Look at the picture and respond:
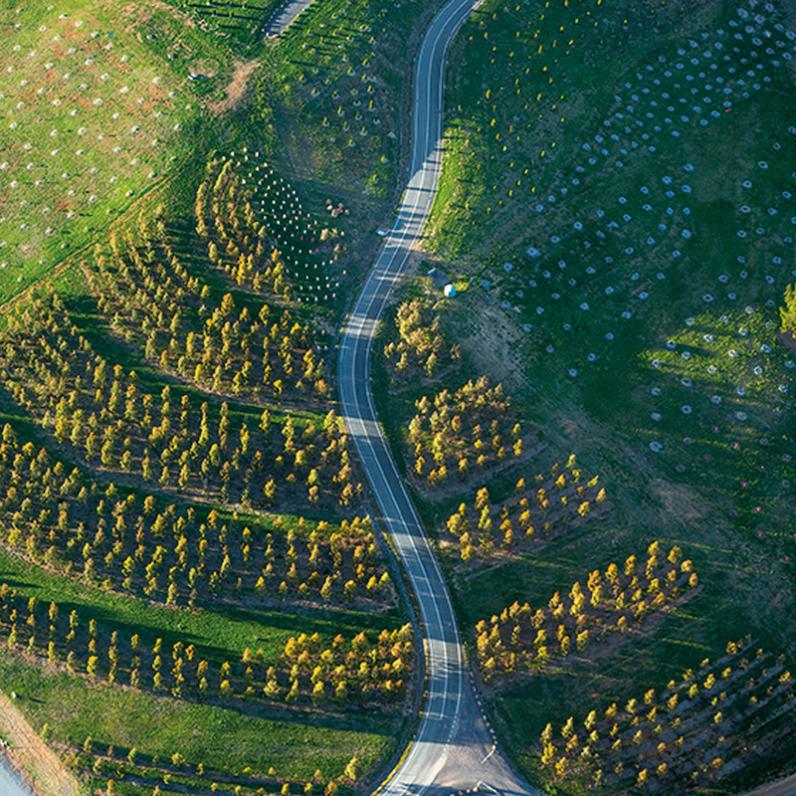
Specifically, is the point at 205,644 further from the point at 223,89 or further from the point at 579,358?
the point at 223,89

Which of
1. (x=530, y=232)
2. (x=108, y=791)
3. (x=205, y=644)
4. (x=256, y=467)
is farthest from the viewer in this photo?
(x=530, y=232)

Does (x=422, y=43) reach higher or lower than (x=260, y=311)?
higher

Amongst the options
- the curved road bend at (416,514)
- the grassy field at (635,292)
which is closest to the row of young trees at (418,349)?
the grassy field at (635,292)

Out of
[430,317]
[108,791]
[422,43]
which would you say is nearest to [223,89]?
[422,43]


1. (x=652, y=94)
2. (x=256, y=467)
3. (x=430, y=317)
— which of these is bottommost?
(x=256, y=467)

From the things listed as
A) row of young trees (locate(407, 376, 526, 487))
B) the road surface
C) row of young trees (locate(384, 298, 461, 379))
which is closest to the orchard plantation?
row of young trees (locate(407, 376, 526, 487))

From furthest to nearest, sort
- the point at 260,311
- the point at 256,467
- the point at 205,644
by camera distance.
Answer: the point at 260,311 < the point at 256,467 < the point at 205,644
